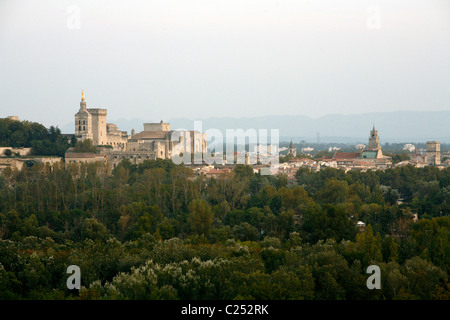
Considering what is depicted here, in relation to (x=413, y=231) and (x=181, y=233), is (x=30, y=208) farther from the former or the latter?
(x=413, y=231)

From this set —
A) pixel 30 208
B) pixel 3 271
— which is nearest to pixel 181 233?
pixel 30 208

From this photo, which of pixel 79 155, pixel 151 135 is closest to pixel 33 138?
pixel 79 155

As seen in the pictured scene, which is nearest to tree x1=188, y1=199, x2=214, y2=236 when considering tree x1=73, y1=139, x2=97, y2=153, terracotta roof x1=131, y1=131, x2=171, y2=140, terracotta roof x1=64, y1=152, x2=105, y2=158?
terracotta roof x1=64, y1=152, x2=105, y2=158

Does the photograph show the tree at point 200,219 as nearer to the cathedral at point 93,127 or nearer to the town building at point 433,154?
the cathedral at point 93,127

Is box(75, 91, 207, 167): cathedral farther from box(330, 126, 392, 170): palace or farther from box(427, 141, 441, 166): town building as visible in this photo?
box(427, 141, 441, 166): town building

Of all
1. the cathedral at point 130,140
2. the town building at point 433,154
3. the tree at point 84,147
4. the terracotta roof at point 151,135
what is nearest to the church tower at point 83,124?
the cathedral at point 130,140
